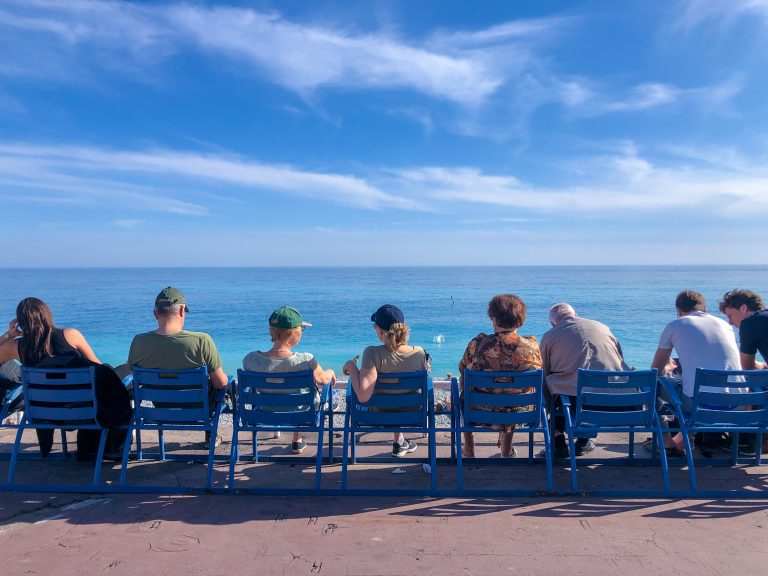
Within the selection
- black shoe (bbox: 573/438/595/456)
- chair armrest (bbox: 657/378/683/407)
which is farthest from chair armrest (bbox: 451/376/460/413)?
chair armrest (bbox: 657/378/683/407)

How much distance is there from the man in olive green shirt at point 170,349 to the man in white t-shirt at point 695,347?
11.6 feet

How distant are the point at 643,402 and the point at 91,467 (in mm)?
4232

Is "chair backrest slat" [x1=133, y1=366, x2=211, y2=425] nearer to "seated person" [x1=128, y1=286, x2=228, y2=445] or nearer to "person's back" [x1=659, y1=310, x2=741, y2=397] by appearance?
"seated person" [x1=128, y1=286, x2=228, y2=445]

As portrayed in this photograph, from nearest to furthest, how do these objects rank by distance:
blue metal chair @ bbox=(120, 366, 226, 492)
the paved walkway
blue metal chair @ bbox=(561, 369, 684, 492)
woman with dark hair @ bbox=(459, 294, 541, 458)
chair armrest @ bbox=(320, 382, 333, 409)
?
1. the paved walkway
2. blue metal chair @ bbox=(561, 369, 684, 492)
3. blue metal chair @ bbox=(120, 366, 226, 492)
4. woman with dark hair @ bbox=(459, 294, 541, 458)
5. chair armrest @ bbox=(320, 382, 333, 409)

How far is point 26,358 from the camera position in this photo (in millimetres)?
4102

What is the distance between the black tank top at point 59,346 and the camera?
409 cm

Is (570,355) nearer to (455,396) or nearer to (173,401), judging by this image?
(455,396)

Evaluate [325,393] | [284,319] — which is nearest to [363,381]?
[325,393]

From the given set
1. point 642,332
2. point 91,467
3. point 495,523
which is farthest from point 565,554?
point 642,332

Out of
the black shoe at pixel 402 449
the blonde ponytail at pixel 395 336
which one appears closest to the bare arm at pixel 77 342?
the blonde ponytail at pixel 395 336

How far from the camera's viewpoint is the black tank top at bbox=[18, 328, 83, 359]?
409 centimetres

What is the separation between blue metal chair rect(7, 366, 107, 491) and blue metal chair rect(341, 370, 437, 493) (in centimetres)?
181

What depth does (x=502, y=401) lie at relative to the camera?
3740 mm

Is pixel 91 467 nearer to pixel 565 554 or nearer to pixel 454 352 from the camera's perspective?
pixel 565 554
